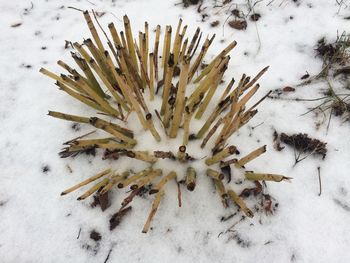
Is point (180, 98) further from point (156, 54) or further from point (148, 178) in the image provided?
point (156, 54)

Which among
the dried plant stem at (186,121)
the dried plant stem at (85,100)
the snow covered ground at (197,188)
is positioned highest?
the dried plant stem at (186,121)

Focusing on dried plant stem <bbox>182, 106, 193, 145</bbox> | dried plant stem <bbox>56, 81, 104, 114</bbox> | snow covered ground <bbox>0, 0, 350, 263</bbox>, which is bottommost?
snow covered ground <bbox>0, 0, 350, 263</bbox>

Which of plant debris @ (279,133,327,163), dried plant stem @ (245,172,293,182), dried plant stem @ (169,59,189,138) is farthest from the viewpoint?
plant debris @ (279,133,327,163)

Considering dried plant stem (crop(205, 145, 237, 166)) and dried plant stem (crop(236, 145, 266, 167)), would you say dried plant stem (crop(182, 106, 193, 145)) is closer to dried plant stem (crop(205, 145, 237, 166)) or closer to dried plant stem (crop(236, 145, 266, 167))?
dried plant stem (crop(205, 145, 237, 166))

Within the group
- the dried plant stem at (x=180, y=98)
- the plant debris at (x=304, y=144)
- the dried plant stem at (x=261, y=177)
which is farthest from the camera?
the plant debris at (x=304, y=144)

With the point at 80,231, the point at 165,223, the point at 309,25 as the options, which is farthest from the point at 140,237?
the point at 309,25

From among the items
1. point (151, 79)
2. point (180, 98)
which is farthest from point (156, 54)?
point (180, 98)

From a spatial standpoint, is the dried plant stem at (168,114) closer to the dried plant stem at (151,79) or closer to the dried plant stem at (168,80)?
the dried plant stem at (168,80)

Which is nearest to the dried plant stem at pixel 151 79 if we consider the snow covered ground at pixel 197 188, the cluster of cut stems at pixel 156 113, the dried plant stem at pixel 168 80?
the cluster of cut stems at pixel 156 113

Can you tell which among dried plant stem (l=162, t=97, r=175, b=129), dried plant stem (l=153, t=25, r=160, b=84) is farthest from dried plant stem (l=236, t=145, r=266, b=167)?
dried plant stem (l=153, t=25, r=160, b=84)

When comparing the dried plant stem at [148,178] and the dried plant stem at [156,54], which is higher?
the dried plant stem at [156,54]
